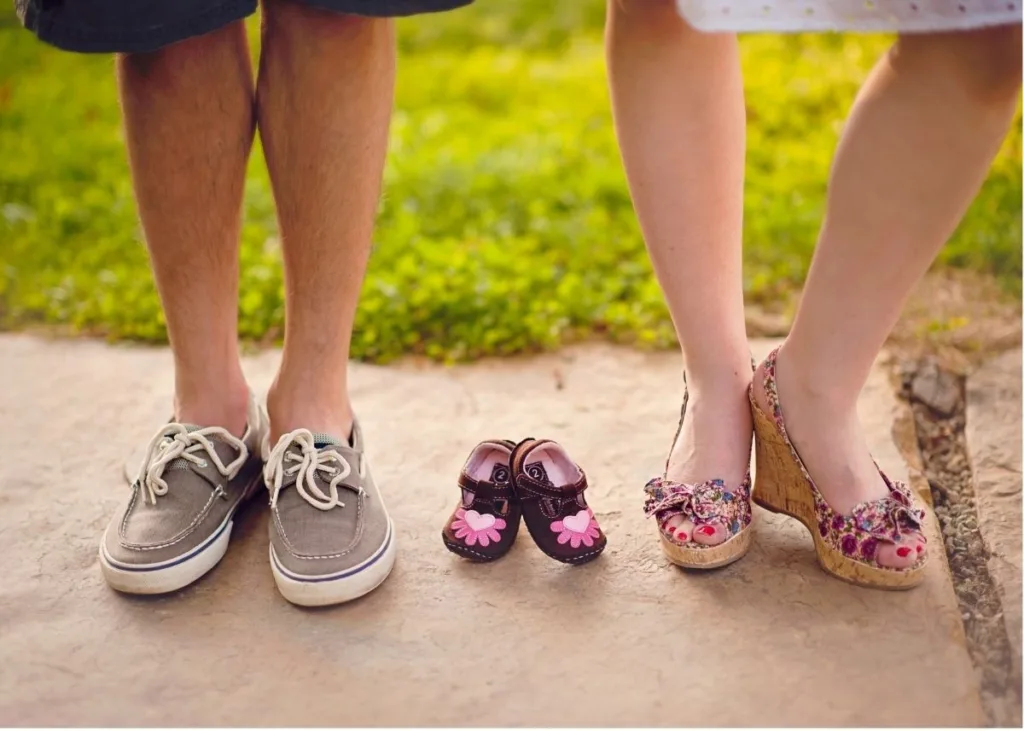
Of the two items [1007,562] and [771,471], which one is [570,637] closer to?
[771,471]

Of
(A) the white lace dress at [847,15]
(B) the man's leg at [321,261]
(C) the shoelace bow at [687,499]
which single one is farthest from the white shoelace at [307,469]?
(A) the white lace dress at [847,15]

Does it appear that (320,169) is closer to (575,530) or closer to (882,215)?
(575,530)

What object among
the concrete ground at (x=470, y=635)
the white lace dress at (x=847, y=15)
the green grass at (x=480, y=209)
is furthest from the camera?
the green grass at (x=480, y=209)

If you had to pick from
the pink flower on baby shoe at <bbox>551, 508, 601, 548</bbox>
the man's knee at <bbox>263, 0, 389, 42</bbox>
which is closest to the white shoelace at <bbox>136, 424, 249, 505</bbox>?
the pink flower on baby shoe at <bbox>551, 508, 601, 548</bbox>

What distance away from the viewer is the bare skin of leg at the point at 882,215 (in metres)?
1.35

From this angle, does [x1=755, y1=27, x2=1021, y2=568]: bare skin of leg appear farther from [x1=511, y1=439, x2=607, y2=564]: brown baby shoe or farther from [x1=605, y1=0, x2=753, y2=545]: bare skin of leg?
[x1=511, y1=439, x2=607, y2=564]: brown baby shoe

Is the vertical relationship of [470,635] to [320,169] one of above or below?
below

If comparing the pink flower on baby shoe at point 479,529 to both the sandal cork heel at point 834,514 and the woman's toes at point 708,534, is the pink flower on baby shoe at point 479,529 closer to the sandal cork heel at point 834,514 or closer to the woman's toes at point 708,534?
the woman's toes at point 708,534

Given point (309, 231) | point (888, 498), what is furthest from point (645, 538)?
point (309, 231)

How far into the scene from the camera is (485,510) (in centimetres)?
169

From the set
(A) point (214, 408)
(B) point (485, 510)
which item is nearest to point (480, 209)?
(A) point (214, 408)

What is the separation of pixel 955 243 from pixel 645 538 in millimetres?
1439

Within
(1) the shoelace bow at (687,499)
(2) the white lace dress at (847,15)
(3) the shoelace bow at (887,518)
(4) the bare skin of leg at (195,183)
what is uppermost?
(2) the white lace dress at (847,15)

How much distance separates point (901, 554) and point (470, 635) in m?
0.63
